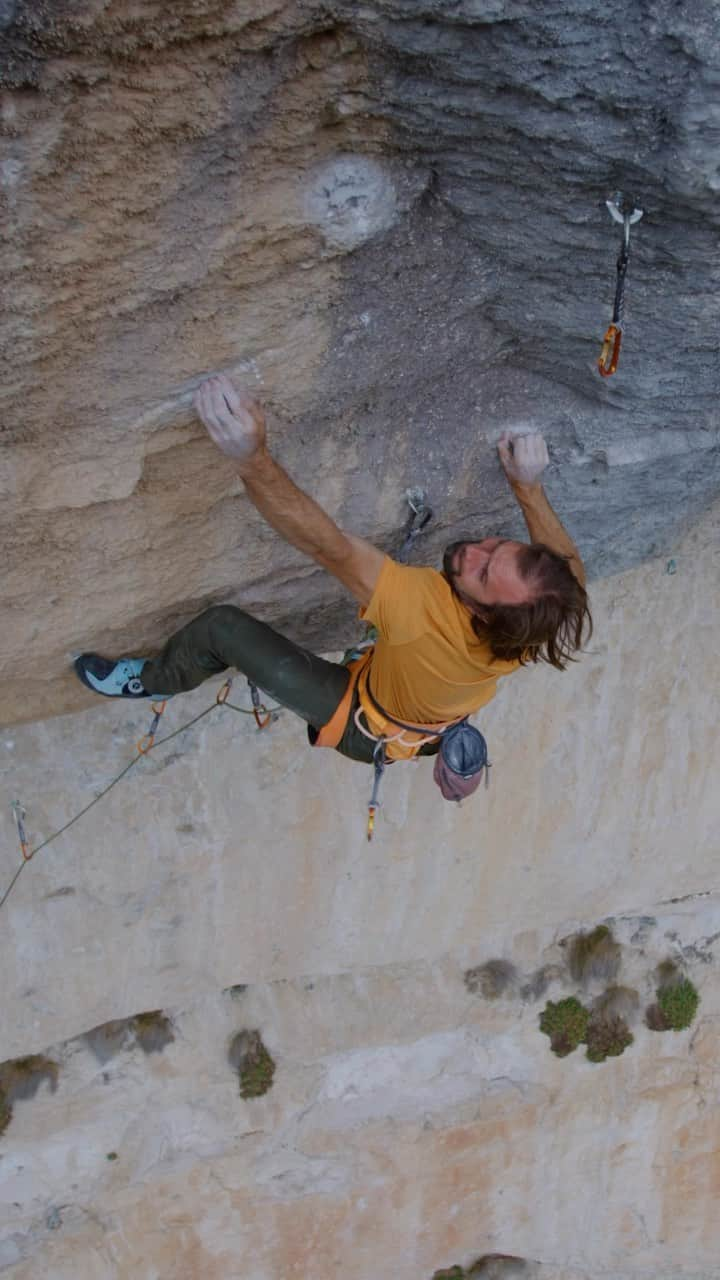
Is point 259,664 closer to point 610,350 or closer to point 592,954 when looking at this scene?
point 610,350

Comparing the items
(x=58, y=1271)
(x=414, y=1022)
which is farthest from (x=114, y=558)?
(x=58, y=1271)

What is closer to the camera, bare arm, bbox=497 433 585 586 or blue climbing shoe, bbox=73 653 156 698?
bare arm, bbox=497 433 585 586

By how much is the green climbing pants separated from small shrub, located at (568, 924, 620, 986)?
12.3ft

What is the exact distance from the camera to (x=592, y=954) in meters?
6.59

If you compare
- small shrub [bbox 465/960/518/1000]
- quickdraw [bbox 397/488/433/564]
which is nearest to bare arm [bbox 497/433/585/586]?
quickdraw [bbox 397/488/433/564]

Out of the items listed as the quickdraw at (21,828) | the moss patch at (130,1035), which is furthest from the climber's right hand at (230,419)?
the moss patch at (130,1035)

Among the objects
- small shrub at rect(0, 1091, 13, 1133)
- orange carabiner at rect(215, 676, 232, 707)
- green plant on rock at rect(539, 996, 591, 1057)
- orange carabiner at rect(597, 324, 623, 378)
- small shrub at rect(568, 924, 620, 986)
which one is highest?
orange carabiner at rect(597, 324, 623, 378)

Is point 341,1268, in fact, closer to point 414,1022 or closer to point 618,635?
point 414,1022

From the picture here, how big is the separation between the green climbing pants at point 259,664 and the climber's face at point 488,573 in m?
0.84

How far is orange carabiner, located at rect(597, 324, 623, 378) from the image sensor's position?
8.34 feet

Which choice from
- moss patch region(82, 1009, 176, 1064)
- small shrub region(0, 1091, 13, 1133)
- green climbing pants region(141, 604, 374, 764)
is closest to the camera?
green climbing pants region(141, 604, 374, 764)

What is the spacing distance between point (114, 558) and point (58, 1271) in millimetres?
4989

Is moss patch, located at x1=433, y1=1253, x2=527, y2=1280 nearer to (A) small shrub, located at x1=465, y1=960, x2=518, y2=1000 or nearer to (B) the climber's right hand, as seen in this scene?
(A) small shrub, located at x1=465, y1=960, x2=518, y2=1000

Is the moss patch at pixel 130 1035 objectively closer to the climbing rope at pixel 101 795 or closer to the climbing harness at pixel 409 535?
the climbing rope at pixel 101 795
